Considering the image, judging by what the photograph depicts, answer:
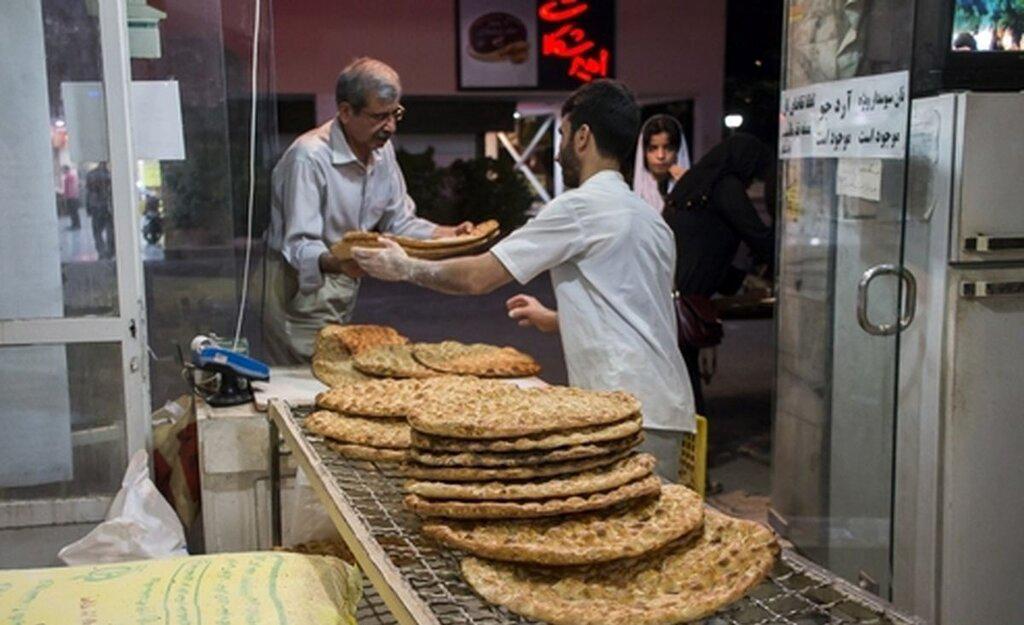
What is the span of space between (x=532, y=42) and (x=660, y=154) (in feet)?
15.6

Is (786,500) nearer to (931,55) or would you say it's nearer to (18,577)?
(931,55)

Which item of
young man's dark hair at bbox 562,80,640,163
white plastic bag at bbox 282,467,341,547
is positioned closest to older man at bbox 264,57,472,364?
young man's dark hair at bbox 562,80,640,163

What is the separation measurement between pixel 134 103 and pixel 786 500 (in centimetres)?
285

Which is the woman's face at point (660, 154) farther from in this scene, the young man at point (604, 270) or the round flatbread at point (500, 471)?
the round flatbread at point (500, 471)

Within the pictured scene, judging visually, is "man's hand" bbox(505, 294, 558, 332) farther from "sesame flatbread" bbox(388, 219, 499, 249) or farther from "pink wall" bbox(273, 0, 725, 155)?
"pink wall" bbox(273, 0, 725, 155)

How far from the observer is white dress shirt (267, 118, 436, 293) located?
3344mm

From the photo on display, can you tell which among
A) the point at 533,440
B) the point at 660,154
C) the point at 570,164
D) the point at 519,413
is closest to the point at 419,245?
the point at 570,164

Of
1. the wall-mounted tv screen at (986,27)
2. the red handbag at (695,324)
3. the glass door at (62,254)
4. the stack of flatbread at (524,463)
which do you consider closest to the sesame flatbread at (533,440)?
the stack of flatbread at (524,463)

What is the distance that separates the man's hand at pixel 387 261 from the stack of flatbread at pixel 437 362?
0.66ft

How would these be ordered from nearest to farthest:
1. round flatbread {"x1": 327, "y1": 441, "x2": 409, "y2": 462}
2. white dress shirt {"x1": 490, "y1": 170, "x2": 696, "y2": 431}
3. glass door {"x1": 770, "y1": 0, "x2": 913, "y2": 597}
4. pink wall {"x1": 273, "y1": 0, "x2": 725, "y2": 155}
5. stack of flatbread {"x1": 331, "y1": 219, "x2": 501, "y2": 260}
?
1. round flatbread {"x1": 327, "y1": 441, "x2": 409, "y2": 462}
2. white dress shirt {"x1": 490, "y1": 170, "x2": 696, "y2": 431}
3. stack of flatbread {"x1": 331, "y1": 219, "x2": 501, "y2": 260}
4. glass door {"x1": 770, "y1": 0, "x2": 913, "y2": 597}
5. pink wall {"x1": 273, "y1": 0, "x2": 725, "y2": 155}

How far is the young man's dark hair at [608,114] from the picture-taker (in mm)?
2629

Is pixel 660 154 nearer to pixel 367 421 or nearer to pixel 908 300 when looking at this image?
pixel 908 300

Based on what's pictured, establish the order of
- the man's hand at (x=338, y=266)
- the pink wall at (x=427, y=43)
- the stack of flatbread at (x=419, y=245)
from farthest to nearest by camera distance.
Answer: the pink wall at (x=427, y=43) < the man's hand at (x=338, y=266) < the stack of flatbread at (x=419, y=245)

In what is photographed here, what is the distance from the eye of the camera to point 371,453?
74.3 inches
